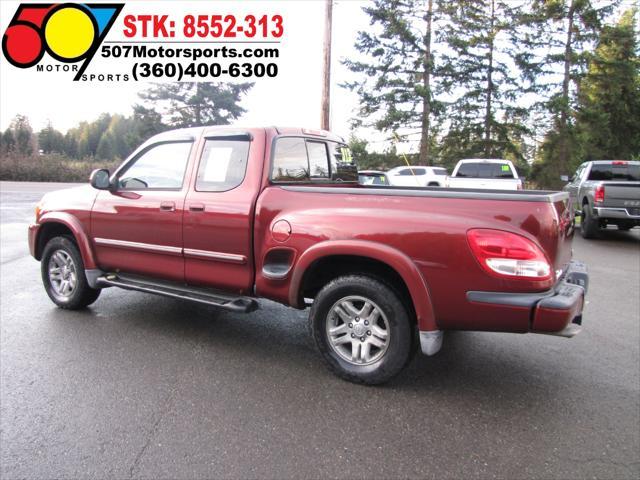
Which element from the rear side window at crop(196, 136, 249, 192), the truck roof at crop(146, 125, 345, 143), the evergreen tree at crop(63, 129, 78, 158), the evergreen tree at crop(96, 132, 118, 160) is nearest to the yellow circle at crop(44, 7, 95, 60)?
the truck roof at crop(146, 125, 345, 143)

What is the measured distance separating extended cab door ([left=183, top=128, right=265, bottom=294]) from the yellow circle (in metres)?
9.26

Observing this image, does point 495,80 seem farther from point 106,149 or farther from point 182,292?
point 106,149

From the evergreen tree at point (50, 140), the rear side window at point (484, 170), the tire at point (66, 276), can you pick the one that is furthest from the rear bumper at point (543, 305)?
the evergreen tree at point (50, 140)

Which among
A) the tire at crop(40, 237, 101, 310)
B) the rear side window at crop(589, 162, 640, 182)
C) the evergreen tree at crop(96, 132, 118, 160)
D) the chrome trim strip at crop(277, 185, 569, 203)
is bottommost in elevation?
the tire at crop(40, 237, 101, 310)

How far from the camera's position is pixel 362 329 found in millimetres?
3322

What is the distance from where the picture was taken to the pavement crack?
2.40 meters

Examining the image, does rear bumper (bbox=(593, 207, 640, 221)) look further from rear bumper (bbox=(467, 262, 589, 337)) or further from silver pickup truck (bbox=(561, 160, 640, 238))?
rear bumper (bbox=(467, 262, 589, 337))

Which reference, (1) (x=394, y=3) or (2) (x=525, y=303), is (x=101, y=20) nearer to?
(2) (x=525, y=303)

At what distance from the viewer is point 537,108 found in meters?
28.1

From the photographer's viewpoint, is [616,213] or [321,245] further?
[616,213]

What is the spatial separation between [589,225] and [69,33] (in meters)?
13.2

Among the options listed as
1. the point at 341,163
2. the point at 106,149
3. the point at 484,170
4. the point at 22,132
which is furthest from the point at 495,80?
the point at 106,149

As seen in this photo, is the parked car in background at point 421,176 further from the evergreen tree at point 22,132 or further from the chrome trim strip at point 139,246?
→ the evergreen tree at point 22,132


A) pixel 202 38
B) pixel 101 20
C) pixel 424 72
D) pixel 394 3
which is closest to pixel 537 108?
pixel 424 72
